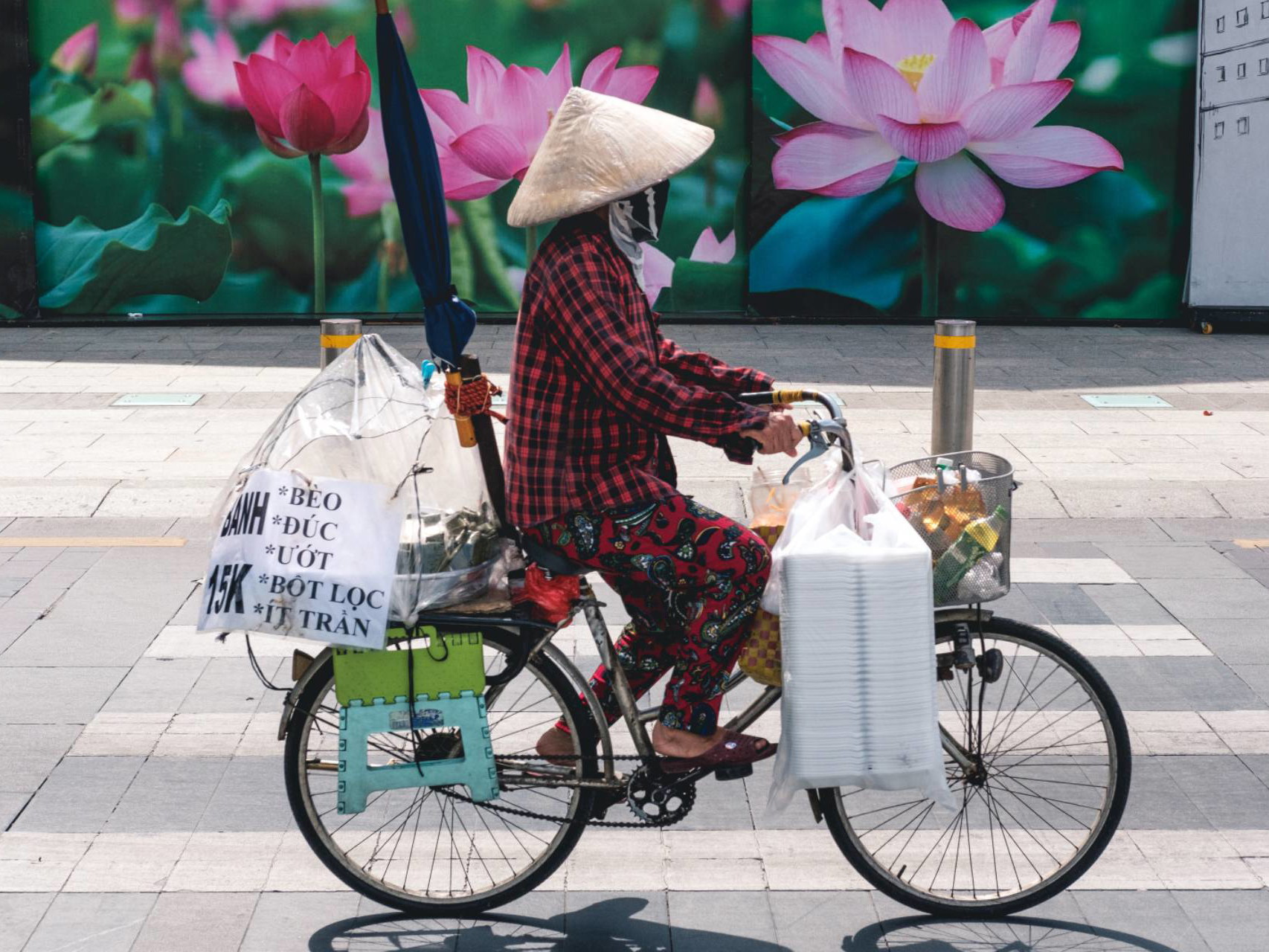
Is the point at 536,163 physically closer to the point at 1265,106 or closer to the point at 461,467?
the point at 461,467

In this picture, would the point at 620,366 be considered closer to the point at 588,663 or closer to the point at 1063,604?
the point at 588,663

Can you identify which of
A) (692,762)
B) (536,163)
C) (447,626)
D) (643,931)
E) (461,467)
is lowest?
(643,931)

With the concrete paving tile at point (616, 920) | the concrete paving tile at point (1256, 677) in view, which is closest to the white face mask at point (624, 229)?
the concrete paving tile at point (616, 920)

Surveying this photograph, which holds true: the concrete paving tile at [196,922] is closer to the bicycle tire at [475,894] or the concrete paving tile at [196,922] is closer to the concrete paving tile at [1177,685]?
the bicycle tire at [475,894]

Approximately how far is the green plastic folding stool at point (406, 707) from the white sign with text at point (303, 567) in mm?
183

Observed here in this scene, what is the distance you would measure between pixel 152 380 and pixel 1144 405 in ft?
22.0

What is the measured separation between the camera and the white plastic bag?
338cm

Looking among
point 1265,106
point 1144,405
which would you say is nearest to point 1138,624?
point 1144,405

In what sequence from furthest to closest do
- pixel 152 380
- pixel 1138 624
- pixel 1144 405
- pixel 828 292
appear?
pixel 828 292
pixel 152 380
pixel 1144 405
pixel 1138 624

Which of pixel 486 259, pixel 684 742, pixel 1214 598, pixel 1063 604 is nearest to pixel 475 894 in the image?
pixel 684 742

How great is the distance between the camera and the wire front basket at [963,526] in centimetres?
353

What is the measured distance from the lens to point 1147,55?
1345 cm

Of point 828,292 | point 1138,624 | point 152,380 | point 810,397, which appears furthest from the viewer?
point 828,292

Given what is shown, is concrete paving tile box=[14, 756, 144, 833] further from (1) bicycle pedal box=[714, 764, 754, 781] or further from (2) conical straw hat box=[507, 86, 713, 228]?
(2) conical straw hat box=[507, 86, 713, 228]
